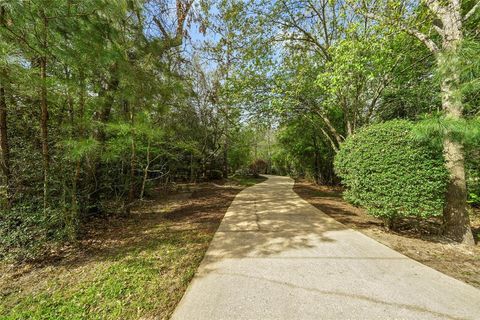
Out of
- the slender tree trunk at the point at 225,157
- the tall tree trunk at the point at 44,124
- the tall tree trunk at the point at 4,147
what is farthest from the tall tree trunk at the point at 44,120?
the slender tree trunk at the point at 225,157

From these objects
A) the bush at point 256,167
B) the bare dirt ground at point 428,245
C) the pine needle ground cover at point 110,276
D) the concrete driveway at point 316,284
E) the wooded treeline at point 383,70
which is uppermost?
the wooded treeline at point 383,70

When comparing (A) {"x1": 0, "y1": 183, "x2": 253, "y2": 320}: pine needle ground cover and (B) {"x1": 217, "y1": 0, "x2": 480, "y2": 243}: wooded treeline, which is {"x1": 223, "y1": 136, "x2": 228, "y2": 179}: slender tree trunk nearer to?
(B) {"x1": 217, "y1": 0, "x2": 480, "y2": 243}: wooded treeline

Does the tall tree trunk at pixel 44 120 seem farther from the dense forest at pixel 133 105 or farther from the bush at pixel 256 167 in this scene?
the bush at pixel 256 167

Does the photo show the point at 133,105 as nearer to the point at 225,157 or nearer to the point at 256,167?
the point at 225,157

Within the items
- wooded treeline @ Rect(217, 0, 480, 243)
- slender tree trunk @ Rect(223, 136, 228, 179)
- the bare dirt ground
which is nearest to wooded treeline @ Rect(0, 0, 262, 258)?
wooded treeline @ Rect(217, 0, 480, 243)

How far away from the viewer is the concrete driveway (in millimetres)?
1833

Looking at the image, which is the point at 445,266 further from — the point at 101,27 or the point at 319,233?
the point at 101,27

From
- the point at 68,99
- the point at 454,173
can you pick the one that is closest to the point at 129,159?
the point at 68,99

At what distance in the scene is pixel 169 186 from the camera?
31.0ft

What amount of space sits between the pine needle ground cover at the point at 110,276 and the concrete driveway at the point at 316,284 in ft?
0.88

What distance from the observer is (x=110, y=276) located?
94.4 inches

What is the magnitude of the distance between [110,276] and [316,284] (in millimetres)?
2482

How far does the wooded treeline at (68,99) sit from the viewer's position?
2746 millimetres

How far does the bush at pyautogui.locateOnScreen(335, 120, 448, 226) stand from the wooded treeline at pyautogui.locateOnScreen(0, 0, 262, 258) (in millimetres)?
4114
